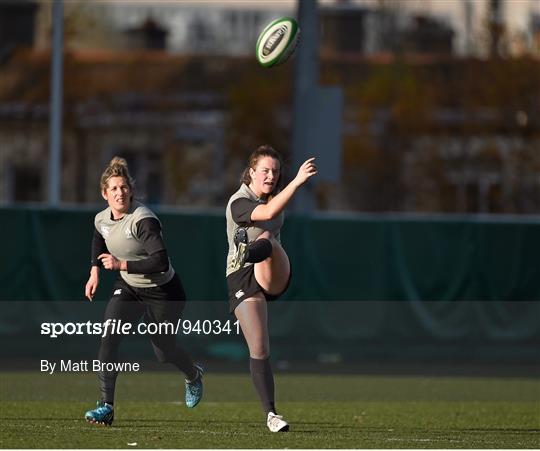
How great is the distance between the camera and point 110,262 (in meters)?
9.95

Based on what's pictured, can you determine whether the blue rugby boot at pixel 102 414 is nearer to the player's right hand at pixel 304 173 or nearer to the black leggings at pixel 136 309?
the black leggings at pixel 136 309

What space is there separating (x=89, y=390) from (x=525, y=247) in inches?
342

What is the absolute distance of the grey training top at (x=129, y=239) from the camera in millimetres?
10141

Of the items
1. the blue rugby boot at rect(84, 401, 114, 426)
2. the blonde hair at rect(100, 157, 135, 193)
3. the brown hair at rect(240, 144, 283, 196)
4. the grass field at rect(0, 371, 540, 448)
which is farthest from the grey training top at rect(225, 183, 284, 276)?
the blue rugby boot at rect(84, 401, 114, 426)

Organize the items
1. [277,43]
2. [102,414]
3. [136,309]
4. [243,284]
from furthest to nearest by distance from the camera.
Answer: [277,43], [102,414], [136,309], [243,284]

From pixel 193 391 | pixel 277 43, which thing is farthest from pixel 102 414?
pixel 277 43

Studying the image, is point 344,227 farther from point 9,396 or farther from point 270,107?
point 270,107

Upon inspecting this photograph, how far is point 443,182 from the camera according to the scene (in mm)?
43500

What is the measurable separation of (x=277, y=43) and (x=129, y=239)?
1829 millimetres

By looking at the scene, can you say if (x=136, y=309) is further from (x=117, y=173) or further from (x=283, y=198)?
(x=283, y=198)

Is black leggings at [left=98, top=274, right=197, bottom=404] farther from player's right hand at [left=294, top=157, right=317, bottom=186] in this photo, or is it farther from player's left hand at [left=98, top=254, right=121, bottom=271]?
player's right hand at [left=294, top=157, right=317, bottom=186]

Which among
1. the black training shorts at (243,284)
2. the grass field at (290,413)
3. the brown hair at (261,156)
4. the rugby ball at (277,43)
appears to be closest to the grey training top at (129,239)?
the black training shorts at (243,284)

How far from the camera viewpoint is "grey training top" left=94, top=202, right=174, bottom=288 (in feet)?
33.3

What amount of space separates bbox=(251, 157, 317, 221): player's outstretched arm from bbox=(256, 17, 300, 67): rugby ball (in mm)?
1360
